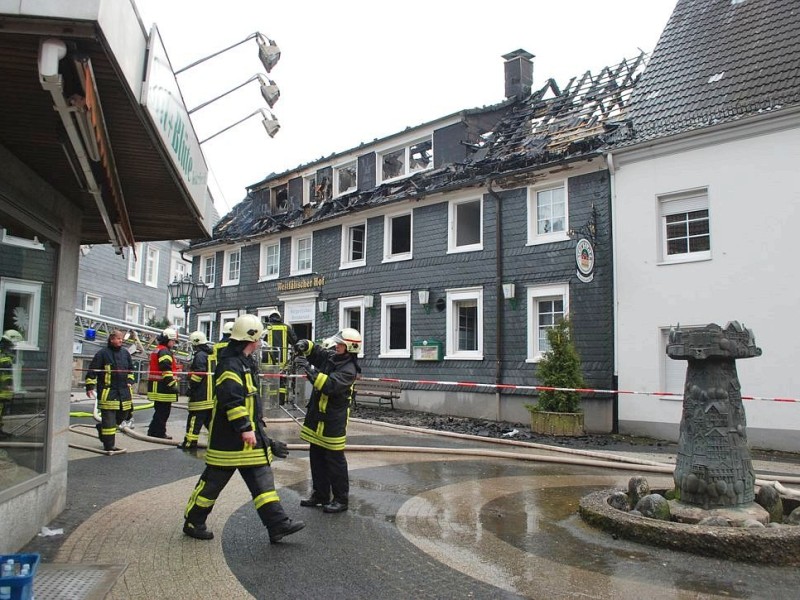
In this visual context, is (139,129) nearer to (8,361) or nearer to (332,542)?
(8,361)

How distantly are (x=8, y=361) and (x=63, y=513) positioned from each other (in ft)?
5.44

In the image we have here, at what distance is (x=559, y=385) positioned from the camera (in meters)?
14.7

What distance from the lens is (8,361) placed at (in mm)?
5617

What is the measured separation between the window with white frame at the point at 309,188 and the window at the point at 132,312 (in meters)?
13.1

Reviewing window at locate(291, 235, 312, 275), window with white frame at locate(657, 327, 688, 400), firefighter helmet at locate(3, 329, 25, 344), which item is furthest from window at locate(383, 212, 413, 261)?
firefighter helmet at locate(3, 329, 25, 344)

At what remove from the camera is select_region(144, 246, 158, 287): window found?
35062mm

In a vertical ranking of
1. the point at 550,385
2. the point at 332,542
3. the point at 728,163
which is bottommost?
the point at 332,542

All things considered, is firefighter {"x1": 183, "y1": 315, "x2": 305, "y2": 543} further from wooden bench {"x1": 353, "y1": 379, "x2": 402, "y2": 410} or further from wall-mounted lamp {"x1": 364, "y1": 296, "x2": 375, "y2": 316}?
wall-mounted lamp {"x1": 364, "y1": 296, "x2": 375, "y2": 316}

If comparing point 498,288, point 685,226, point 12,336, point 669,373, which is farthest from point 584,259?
point 12,336

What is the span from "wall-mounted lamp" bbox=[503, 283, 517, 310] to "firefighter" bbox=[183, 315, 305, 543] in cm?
1227

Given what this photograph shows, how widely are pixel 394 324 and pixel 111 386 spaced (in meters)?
11.8

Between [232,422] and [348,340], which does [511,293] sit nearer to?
[348,340]

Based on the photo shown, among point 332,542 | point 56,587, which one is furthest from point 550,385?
point 56,587

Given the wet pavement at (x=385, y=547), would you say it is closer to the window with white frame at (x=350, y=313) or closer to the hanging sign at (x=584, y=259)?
the hanging sign at (x=584, y=259)
